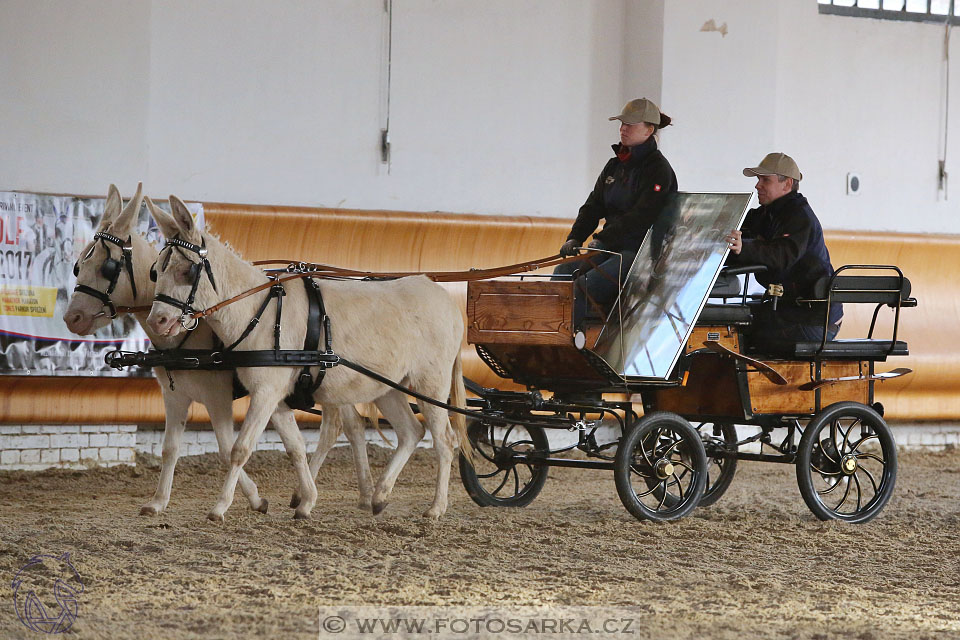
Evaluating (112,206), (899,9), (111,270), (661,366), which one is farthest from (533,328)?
(899,9)

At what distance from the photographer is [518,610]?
13.0 ft

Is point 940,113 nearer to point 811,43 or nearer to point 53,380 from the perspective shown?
point 811,43

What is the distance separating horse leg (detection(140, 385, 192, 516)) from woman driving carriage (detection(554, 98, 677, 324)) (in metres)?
2.07

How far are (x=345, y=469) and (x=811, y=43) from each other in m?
5.81

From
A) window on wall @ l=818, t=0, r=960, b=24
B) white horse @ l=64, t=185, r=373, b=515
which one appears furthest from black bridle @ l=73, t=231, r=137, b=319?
window on wall @ l=818, t=0, r=960, b=24

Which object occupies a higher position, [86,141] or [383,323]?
[86,141]

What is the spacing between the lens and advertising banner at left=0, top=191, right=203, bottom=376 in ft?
25.9

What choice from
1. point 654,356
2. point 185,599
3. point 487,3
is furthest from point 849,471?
point 487,3

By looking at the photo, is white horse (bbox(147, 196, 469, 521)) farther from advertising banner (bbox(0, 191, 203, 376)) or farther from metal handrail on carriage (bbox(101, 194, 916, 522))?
advertising banner (bbox(0, 191, 203, 376))

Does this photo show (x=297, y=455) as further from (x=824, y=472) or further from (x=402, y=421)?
(x=824, y=472)

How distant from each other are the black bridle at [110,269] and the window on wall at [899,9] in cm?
734

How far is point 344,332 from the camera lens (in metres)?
5.74

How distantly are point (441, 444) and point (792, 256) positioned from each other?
216 centimetres

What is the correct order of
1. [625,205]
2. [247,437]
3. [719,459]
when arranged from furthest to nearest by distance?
[719,459] < [625,205] < [247,437]
